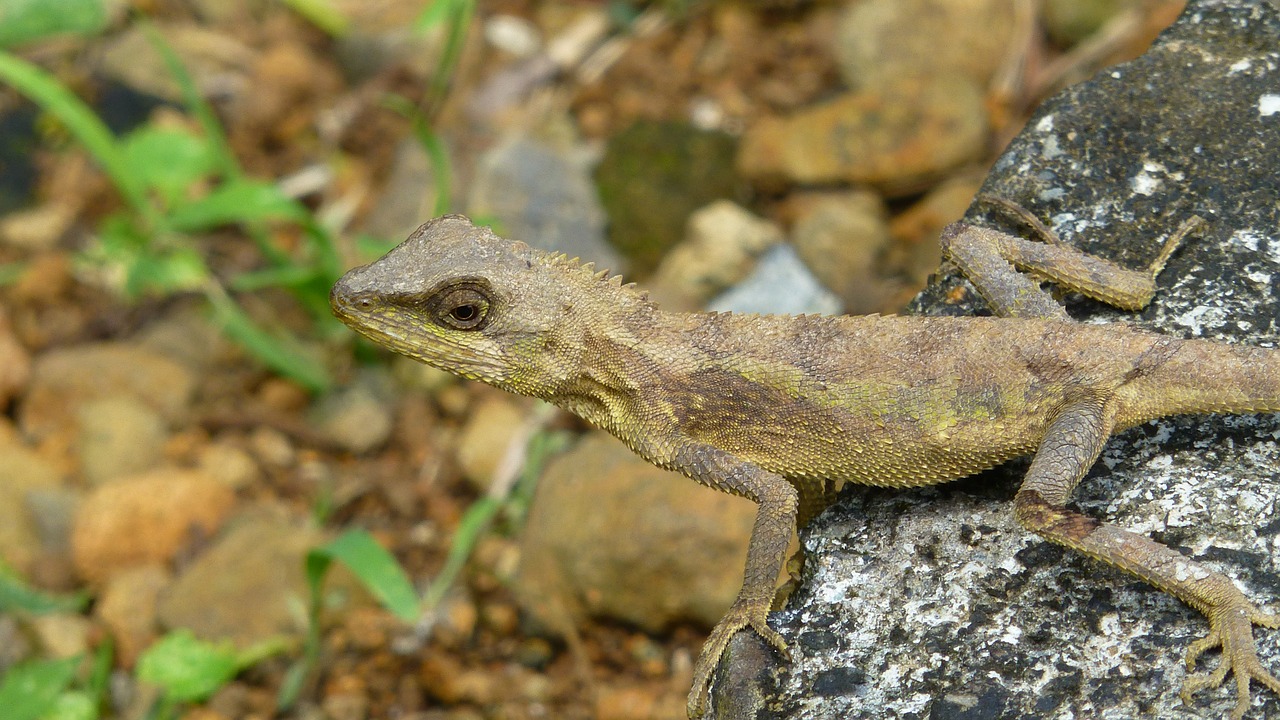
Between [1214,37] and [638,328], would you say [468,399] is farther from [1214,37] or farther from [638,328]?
[1214,37]

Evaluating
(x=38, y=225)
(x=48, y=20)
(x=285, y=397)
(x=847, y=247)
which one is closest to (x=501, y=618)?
(x=285, y=397)

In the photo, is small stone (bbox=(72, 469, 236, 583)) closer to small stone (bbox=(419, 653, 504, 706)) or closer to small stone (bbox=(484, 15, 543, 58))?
small stone (bbox=(419, 653, 504, 706))

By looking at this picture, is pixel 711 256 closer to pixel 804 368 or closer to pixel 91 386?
pixel 804 368

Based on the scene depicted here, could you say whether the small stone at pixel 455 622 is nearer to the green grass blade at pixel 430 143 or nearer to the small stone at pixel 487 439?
the small stone at pixel 487 439

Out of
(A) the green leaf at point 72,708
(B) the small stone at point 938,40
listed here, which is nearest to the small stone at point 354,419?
(A) the green leaf at point 72,708

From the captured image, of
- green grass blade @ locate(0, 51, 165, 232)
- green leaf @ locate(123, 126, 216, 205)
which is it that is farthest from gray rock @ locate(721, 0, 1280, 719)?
green leaf @ locate(123, 126, 216, 205)

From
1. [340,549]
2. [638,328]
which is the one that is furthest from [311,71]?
[638,328]
